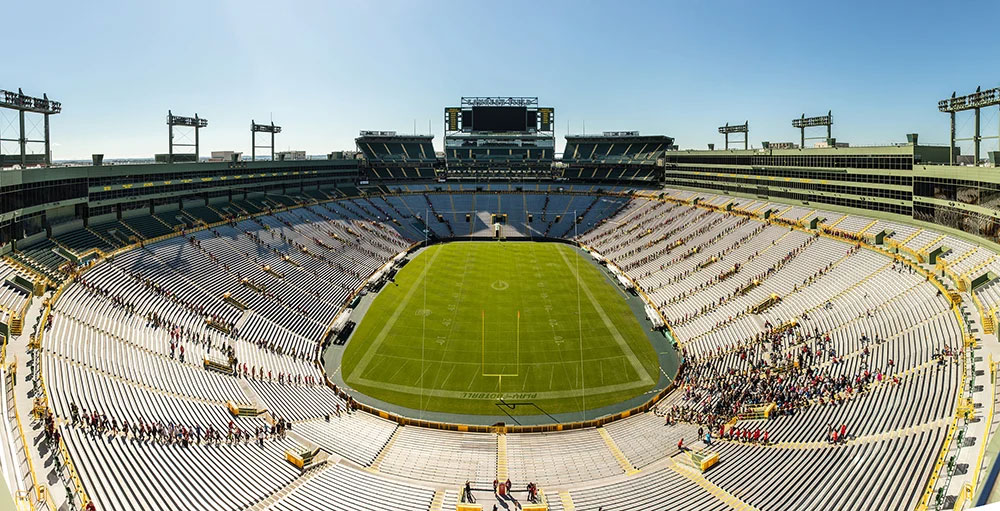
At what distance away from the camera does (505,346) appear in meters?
40.8

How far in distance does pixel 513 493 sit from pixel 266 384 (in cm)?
1673

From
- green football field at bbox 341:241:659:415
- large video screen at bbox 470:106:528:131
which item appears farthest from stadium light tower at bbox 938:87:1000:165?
large video screen at bbox 470:106:528:131

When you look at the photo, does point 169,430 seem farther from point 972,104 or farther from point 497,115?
point 497,115

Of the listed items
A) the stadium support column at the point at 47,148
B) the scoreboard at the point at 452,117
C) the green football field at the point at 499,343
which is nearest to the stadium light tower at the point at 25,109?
the stadium support column at the point at 47,148

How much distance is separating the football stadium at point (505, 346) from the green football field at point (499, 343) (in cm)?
29

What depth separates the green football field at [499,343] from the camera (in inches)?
1331

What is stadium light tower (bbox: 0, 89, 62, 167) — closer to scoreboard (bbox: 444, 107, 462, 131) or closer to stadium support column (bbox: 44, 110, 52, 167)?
stadium support column (bbox: 44, 110, 52, 167)

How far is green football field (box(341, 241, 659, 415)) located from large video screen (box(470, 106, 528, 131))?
146ft

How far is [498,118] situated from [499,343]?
66191 mm

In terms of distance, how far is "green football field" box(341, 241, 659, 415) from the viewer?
3381 cm

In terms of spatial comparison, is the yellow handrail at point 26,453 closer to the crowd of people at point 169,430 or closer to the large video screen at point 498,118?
the crowd of people at point 169,430

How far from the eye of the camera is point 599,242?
71688mm

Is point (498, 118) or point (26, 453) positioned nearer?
point (26, 453)

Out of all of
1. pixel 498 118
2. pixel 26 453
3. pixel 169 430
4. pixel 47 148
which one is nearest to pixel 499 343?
pixel 169 430
